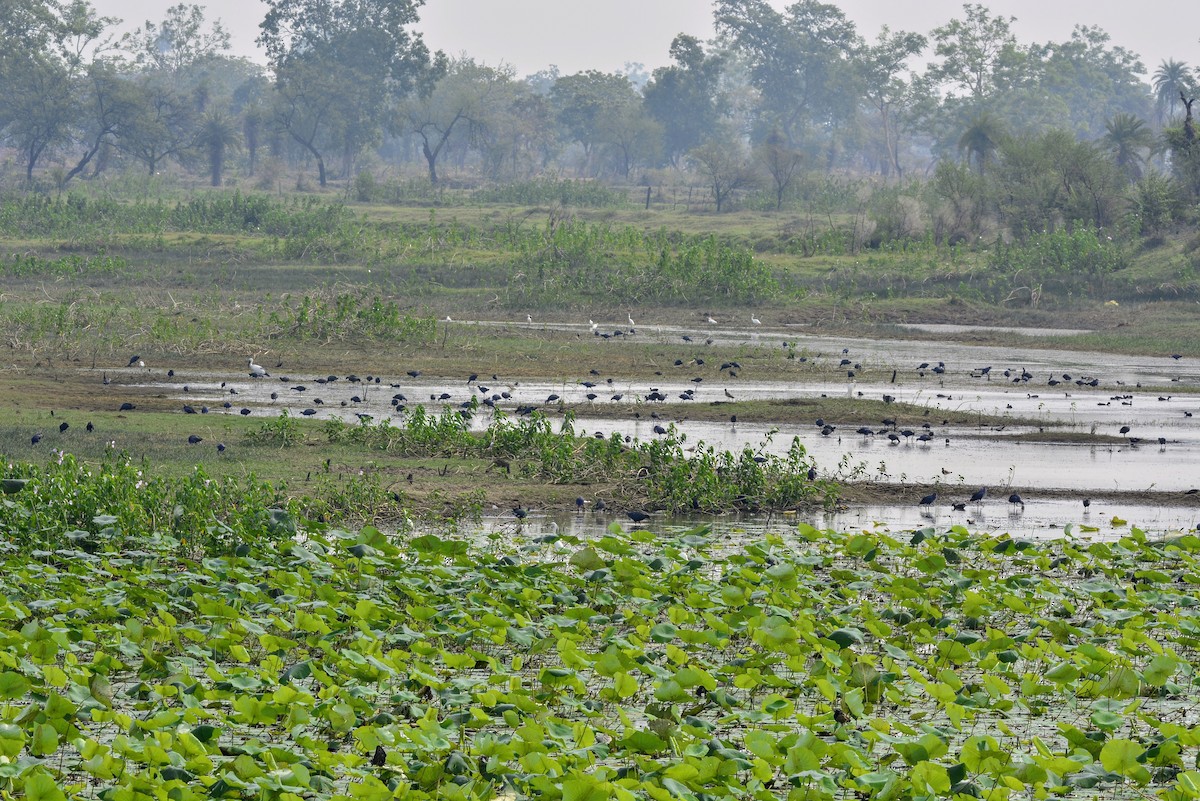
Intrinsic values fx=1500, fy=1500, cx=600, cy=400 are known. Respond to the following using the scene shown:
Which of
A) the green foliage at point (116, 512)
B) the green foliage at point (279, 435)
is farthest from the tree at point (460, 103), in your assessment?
the green foliage at point (116, 512)

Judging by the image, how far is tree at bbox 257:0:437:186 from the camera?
72.5 meters

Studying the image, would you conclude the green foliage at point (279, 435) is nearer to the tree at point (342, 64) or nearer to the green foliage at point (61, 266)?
the green foliage at point (61, 266)

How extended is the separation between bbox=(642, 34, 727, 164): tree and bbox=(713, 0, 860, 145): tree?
346 inches

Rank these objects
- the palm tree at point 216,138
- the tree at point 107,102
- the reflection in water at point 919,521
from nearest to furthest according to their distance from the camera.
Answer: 1. the reflection in water at point 919,521
2. the tree at point 107,102
3. the palm tree at point 216,138

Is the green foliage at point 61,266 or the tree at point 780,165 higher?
the tree at point 780,165

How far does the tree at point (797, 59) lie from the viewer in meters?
97.3

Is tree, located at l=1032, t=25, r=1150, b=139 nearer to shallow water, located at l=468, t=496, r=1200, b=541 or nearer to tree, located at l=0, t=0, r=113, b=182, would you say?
tree, located at l=0, t=0, r=113, b=182

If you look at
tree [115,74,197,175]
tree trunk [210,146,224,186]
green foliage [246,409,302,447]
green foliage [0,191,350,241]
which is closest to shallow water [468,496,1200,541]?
green foliage [246,409,302,447]

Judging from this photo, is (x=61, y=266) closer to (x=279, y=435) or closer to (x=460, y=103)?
(x=279, y=435)

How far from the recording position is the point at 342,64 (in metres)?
74.0

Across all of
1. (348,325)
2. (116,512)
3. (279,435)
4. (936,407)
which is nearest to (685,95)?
(348,325)

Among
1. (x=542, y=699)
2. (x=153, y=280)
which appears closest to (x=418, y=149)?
(x=153, y=280)

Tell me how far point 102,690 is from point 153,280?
28.2 metres

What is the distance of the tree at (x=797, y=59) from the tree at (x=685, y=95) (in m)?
8.78
